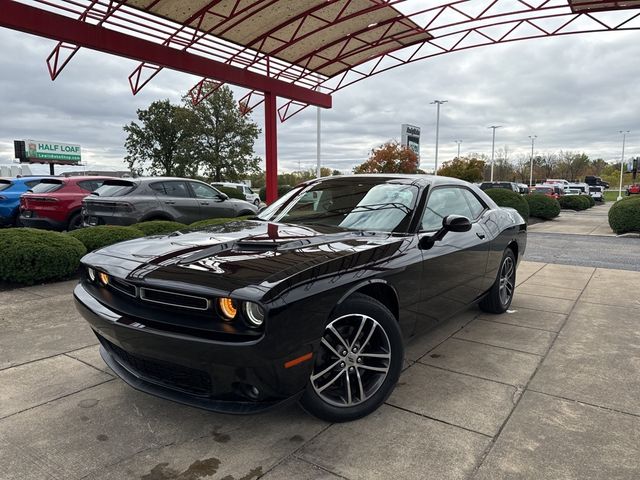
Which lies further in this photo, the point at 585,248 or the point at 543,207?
the point at 543,207

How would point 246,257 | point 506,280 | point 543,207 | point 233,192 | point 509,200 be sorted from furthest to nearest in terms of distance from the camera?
point 233,192
point 543,207
point 509,200
point 506,280
point 246,257

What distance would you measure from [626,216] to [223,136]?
1196 inches

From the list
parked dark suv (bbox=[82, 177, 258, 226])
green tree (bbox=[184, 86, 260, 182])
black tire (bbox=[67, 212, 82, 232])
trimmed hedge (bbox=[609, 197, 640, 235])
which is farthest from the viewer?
green tree (bbox=[184, 86, 260, 182])

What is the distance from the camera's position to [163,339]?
2.21 metres

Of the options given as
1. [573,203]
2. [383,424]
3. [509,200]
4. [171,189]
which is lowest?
[383,424]

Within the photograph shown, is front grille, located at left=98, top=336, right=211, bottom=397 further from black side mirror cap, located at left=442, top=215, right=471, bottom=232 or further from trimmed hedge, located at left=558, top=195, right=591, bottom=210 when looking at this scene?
trimmed hedge, located at left=558, top=195, right=591, bottom=210

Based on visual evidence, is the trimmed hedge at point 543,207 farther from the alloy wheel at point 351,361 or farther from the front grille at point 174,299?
the front grille at point 174,299

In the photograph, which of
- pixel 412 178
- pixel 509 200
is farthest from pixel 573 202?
pixel 412 178

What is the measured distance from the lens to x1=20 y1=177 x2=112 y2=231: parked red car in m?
9.32

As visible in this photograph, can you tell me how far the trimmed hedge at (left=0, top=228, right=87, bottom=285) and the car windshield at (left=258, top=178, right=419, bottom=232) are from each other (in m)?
3.42

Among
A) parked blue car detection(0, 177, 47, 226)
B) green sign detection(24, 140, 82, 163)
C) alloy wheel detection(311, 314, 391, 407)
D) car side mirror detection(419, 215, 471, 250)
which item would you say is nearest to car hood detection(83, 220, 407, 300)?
car side mirror detection(419, 215, 471, 250)

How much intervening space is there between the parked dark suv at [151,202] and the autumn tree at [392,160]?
31.6m

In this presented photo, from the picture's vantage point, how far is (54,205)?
9.32 meters

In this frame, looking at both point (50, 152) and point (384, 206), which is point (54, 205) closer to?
point (384, 206)
